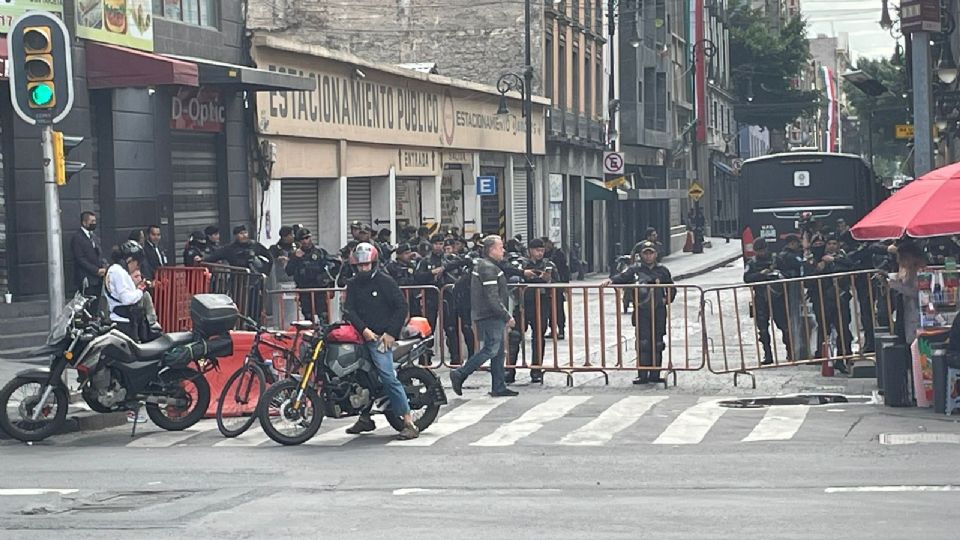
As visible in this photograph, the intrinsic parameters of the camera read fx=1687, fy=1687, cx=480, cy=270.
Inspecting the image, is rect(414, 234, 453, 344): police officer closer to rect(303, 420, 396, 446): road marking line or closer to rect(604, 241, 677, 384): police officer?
rect(604, 241, 677, 384): police officer

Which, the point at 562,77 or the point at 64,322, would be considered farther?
the point at 562,77

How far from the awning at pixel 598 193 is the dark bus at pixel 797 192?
47.9 ft

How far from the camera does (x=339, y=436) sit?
46.3 feet

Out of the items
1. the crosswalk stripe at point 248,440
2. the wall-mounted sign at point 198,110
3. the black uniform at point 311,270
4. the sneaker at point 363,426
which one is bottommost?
the crosswalk stripe at point 248,440

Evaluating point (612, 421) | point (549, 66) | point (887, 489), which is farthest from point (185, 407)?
point (549, 66)

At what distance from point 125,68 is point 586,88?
35.4m

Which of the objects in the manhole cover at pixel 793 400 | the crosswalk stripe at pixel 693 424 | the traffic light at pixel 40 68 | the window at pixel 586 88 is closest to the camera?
the crosswalk stripe at pixel 693 424

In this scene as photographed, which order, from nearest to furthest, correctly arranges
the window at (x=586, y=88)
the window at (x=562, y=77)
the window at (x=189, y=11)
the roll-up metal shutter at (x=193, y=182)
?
the window at (x=189, y=11) → the roll-up metal shutter at (x=193, y=182) → the window at (x=562, y=77) → the window at (x=586, y=88)

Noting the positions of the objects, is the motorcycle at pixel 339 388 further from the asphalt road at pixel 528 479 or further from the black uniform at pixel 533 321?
the black uniform at pixel 533 321

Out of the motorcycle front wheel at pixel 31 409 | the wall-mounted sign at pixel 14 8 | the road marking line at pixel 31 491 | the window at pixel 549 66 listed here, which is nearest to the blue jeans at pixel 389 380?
the motorcycle front wheel at pixel 31 409

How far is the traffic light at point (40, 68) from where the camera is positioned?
47.6ft

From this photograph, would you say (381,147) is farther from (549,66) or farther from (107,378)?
(107,378)

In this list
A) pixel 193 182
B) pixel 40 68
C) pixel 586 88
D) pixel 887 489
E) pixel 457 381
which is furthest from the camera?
pixel 586 88

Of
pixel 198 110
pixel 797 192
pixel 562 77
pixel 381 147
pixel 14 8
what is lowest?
pixel 797 192
